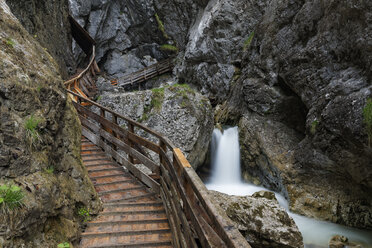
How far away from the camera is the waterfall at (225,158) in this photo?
12680mm

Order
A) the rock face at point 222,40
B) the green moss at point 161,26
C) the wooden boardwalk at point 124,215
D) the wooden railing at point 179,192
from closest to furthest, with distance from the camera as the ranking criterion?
the wooden railing at point 179,192 < the wooden boardwalk at point 124,215 < the rock face at point 222,40 < the green moss at point 161,26

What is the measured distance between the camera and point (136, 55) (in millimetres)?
31062

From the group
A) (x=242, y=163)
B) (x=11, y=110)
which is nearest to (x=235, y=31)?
(x=242, y=163)

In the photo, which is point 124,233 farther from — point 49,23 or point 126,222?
point 49,23

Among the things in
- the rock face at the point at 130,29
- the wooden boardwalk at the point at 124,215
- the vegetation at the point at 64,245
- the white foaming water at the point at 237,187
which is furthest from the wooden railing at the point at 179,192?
the rock face at the point at 130,29

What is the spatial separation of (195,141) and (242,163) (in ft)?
15.5

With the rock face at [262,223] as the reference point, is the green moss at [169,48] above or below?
above

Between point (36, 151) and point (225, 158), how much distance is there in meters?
11.0

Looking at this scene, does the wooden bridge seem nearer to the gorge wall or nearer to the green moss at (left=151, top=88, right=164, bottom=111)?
the green moss at (left=151, top=88, right=164, bottom=111)

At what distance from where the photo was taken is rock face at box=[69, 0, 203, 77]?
88.9 ft

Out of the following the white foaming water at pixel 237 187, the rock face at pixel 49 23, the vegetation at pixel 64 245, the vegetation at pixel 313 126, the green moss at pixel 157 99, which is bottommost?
the white foaming water at pixel 237 187

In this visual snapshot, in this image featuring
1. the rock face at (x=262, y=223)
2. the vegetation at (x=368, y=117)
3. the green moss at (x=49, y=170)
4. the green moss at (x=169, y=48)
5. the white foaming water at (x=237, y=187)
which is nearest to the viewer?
the green moss at (x=49, y=170)

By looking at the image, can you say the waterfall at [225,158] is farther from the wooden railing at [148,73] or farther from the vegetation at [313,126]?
the wooden railing at [148,73]

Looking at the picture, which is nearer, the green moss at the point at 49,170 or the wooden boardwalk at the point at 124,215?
the green moss at the point at 49,170
